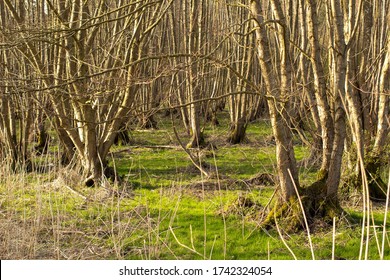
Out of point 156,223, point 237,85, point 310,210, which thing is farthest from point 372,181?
point 156,223

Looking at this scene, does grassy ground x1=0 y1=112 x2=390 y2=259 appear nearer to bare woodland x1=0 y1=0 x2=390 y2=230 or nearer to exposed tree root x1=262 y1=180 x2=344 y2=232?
exposed tree root x1=262 y1=180 x2=344 y2=232

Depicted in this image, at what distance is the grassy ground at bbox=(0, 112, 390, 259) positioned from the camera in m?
4.51

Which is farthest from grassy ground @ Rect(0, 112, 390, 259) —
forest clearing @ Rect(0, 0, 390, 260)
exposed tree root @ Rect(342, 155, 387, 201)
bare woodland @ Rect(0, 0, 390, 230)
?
bare woodland @ Rect(0, 0, 390, 230)

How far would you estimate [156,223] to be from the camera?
5438mm

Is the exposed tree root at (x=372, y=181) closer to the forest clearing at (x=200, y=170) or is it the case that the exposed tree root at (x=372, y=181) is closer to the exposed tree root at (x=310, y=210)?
the forest clearing at (x=200, y=170)

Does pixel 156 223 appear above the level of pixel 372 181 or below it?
below

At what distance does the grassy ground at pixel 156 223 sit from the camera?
451 centimetres

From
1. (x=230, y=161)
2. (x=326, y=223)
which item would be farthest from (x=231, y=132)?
(x=326, y=223)

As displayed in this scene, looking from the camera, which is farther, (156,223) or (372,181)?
(372,181)

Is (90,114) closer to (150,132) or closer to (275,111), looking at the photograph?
(275,111)

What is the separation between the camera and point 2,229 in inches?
188

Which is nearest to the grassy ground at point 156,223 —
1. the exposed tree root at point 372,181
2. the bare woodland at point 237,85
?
the exposed tree root at point 372,181

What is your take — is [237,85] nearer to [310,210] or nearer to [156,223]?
[310,210]

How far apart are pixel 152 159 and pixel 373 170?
4.85 m
